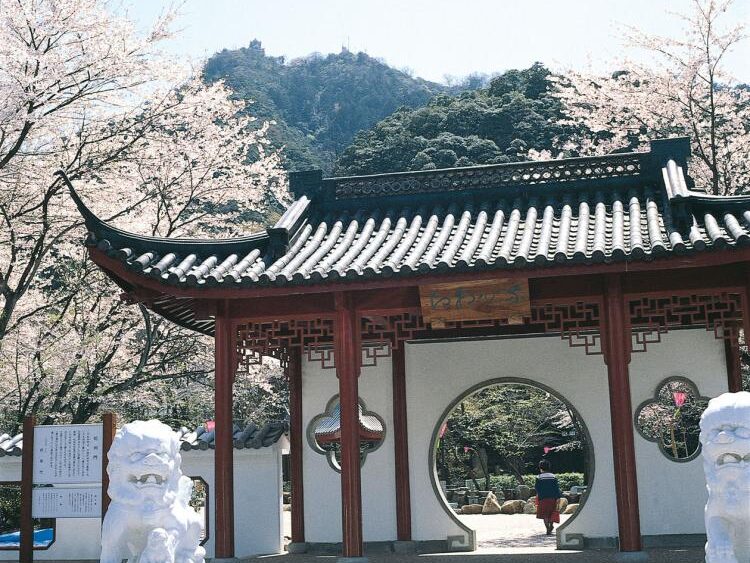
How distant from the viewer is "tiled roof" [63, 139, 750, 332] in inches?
332

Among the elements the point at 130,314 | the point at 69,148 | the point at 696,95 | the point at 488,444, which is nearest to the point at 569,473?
the point at 488,444

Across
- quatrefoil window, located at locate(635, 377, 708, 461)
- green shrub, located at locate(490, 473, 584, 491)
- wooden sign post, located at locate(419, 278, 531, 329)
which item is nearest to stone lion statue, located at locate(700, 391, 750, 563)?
wooden sign post, located at locate(419, 278, 531, 329)

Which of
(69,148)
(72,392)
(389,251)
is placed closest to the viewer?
(389,251)

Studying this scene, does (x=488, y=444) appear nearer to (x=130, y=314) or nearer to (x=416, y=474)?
(x=130, y=314)

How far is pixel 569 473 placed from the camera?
2748cm

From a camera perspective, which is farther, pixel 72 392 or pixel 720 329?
pixel 72 392

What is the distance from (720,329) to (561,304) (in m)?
3.04

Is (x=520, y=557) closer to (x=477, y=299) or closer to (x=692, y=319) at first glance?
(x=477, y=299)

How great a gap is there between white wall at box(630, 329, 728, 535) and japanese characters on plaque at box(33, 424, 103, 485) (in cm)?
618

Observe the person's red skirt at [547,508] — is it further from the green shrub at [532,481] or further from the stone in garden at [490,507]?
the green shrub at [532,481]

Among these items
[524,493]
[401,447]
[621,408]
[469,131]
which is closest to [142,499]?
[621,408]

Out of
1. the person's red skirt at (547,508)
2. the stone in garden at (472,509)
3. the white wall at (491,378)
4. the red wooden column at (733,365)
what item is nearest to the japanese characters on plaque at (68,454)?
the white wall at (491,378)

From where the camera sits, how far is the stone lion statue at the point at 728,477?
558cm

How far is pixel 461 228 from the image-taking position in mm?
9945
